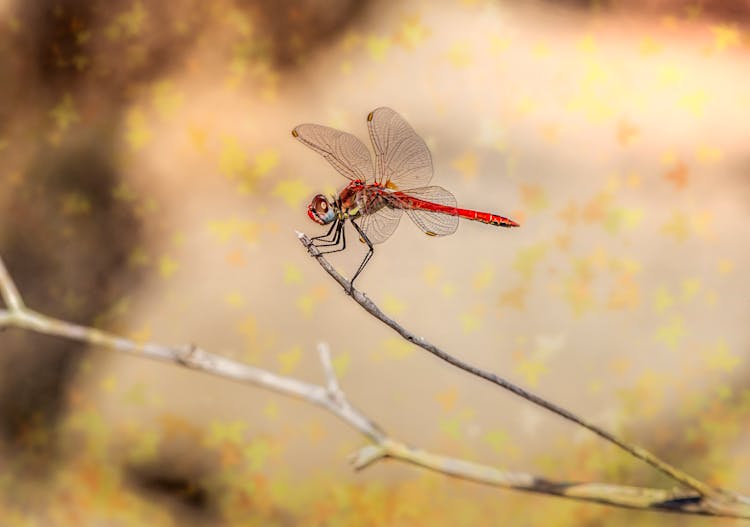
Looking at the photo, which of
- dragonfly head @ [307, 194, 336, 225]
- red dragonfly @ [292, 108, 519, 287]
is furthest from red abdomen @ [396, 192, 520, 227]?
dragonfly head @ [307, 194, 336, 225]

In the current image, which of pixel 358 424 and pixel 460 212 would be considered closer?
pixel 358 424

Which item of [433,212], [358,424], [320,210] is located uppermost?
[433,212]

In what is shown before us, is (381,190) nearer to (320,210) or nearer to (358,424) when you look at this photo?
(320,210)

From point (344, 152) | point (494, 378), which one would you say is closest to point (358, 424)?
point (494, 378)

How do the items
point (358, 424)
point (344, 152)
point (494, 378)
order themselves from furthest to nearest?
1. point (344, 152)
2. point (358, 424)
3. point (494, 378)

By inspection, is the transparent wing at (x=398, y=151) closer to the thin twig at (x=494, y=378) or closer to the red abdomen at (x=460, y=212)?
the red abdomen at (x=460, y=212)

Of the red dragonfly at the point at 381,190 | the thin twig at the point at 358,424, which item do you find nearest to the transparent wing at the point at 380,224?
the red dragonfly at the point at 381,190
